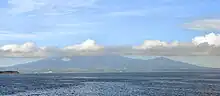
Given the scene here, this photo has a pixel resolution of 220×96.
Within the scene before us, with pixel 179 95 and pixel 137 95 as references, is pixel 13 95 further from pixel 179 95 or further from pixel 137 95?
pixel 179 95

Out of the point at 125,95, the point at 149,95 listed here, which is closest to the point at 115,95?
the point at 125,95

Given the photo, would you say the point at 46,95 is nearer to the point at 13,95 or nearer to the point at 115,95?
the point at 13,95

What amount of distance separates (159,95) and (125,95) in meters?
8.38

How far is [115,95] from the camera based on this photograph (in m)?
93.1

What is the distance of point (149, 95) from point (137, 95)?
2942mm

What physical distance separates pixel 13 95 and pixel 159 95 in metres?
36.4

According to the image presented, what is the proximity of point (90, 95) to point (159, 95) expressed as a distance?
1704 centimetres

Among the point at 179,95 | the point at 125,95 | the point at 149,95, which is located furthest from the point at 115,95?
the point at 179,95

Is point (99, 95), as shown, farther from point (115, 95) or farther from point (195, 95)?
point (195, 95)

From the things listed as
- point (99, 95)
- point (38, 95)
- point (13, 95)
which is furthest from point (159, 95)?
point (13, 95)

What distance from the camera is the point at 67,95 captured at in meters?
96.8

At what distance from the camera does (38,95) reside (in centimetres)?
9725


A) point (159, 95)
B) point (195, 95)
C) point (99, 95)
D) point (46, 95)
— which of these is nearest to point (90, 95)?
point (99, 95)

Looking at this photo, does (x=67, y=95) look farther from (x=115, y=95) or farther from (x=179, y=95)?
(x=179, y=95)
